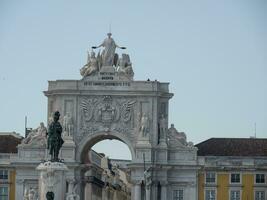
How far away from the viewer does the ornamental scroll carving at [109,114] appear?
372 feet

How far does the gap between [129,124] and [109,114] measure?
185 centimetres

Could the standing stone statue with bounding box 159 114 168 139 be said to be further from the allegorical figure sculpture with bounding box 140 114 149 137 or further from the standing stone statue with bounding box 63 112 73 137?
the standing stone statue with bounding box 63 112 73 137

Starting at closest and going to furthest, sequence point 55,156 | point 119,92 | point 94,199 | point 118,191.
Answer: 1. point 55,156
2. point 119,92
3. point 94,199
4. point 118,191

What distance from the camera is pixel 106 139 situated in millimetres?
117125

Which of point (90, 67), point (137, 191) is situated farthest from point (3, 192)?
point (90, 67)

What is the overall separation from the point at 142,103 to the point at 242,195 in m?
11.4

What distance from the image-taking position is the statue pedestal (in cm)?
7256

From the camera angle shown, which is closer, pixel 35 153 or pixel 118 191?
pixel 35 153

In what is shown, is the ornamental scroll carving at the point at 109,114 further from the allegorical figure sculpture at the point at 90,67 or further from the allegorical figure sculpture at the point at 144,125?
the allegorical figure sculpture at the point at 90,67

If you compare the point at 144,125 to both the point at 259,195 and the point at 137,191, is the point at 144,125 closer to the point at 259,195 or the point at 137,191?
the point at 137,191

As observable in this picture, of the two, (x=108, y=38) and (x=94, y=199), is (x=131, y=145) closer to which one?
(x=108, y=38)

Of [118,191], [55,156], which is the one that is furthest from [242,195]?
[118,191]

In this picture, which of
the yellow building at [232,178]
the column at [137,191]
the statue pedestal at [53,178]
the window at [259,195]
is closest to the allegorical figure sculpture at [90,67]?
the column at [137,191]

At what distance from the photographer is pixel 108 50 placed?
115m
